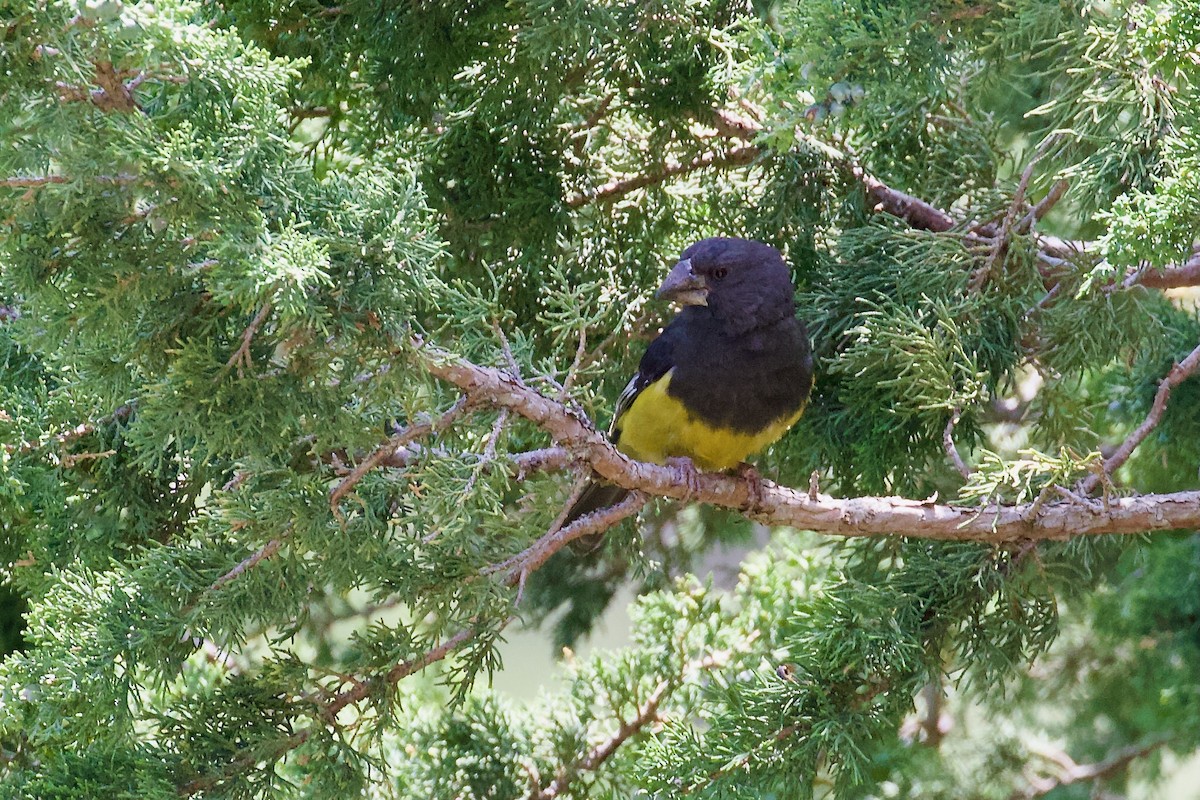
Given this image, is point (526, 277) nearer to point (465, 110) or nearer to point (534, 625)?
point (465, 110)

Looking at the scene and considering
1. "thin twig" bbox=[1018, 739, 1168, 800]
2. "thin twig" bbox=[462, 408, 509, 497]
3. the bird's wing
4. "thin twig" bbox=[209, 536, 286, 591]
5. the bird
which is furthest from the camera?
"thin twig" bbox=[1018, 739, 1168, 800]

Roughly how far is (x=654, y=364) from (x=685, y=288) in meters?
0.27

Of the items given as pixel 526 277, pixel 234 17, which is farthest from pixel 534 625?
pixel 234 17

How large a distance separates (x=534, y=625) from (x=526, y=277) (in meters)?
1.84

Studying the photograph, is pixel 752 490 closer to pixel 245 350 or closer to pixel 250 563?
pixel 250 563

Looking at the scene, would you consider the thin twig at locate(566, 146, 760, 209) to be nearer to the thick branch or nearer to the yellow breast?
the yellow breast

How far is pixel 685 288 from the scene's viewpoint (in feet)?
11.4

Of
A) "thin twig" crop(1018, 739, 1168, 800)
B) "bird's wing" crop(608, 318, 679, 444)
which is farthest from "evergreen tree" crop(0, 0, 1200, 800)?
"thin twig" crop(1018, 739, 1168, 800)

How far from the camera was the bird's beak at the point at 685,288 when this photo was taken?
3.48 meters

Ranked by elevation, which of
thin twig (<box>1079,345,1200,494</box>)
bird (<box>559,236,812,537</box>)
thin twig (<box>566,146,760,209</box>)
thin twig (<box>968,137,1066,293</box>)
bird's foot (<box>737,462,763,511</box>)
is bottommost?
thin twig (<box>1079,345,1200,494</box>)

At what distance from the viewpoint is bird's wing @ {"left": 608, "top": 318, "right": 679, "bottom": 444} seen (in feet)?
11.8

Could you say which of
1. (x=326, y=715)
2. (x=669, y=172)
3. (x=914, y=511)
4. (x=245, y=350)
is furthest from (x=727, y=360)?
(x=245, y=350)

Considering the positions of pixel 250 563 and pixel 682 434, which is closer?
pixel 250 563

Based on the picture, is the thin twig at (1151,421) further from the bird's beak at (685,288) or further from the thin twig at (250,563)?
the thin twig at (250,563)
